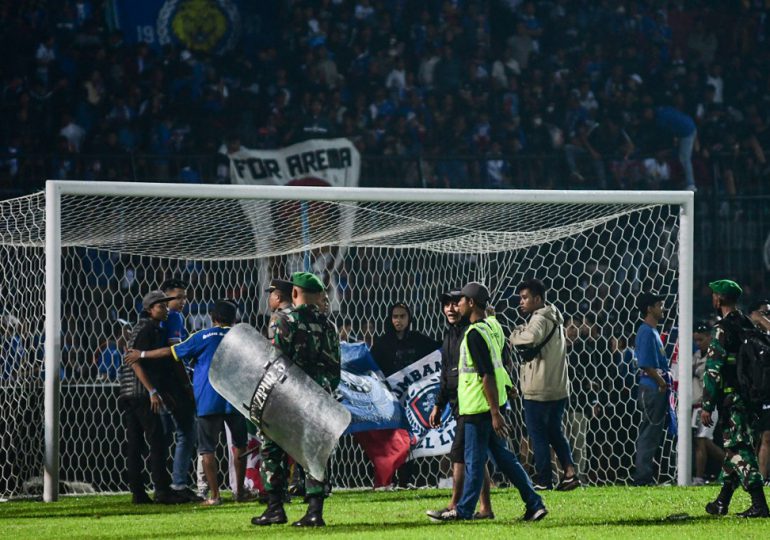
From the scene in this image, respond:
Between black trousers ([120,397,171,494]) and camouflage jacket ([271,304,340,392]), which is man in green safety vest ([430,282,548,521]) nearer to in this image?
camouflage jacket ([271,304,340,392])

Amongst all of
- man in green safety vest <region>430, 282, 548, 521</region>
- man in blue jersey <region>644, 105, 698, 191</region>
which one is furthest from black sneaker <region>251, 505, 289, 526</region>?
Result: man in blue jersey <region>644, 105, 698, 191</region>

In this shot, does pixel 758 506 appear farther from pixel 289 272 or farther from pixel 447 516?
pixel 289 272

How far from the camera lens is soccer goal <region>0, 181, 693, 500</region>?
10938 mm

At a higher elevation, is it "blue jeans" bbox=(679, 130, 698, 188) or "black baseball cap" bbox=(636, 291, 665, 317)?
"blue jeans" bbox=(679, 130, 698, 188)

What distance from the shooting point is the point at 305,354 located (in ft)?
26.7

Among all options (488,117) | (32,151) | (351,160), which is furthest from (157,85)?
(488,117)

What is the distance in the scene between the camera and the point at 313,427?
7.89 meters

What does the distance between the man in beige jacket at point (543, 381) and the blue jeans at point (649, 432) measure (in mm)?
986

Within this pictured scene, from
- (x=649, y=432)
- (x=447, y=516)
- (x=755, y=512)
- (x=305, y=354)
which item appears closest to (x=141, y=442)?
(x=305, y=354)

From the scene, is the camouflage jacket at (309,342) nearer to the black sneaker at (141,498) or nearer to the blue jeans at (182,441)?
the blue jeans at (182,441)

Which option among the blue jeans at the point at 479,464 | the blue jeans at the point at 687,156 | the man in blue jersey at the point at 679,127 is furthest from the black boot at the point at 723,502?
the man in blue jersey at the point at 679,127

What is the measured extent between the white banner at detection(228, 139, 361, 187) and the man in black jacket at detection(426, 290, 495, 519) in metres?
8.11

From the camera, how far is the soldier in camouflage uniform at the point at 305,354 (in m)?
8.12

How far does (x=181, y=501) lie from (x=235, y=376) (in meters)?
2.57
